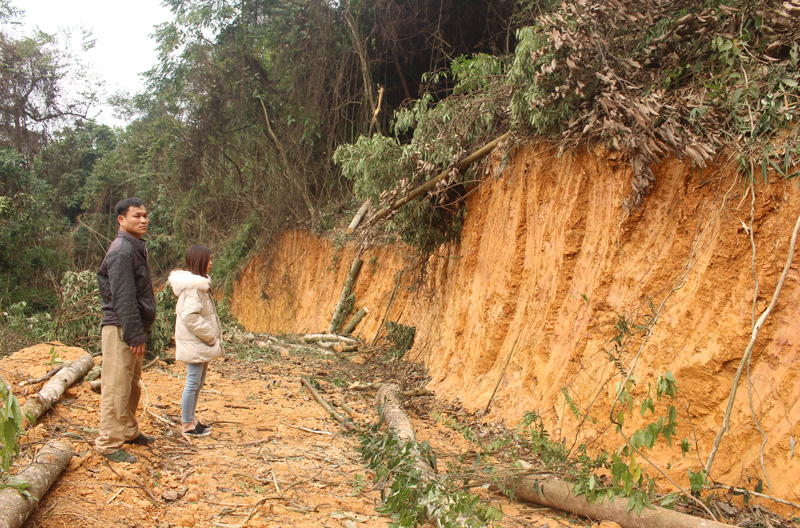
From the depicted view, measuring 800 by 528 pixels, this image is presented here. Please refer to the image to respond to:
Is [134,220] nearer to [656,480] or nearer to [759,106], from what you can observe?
[656,480]

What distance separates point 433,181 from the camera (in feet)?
27.1

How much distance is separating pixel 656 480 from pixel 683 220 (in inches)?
91.1

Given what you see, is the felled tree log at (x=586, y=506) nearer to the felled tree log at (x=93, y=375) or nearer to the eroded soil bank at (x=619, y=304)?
the eroded soil bank at (x=619, y=304)

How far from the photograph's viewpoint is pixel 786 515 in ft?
12.2

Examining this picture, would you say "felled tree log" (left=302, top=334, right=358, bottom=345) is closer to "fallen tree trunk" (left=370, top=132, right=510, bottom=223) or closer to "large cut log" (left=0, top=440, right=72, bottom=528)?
"fallen tree trunk" (left=370, top=132, right=510, bottom=223)

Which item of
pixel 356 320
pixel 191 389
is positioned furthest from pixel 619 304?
pixel 356 320

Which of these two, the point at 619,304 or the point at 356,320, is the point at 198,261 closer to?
the point at 619,304

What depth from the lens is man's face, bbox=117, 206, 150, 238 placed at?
4.38 m

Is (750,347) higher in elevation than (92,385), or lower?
higher

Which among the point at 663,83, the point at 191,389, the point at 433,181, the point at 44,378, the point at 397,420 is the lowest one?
the point at 44,378

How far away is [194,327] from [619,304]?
161 inches

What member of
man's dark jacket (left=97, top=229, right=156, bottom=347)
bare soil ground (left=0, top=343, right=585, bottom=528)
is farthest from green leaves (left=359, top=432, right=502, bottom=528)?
man's dark jacket (left=97, top=229, right=156, bottom=347)

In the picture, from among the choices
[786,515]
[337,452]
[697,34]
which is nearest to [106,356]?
[337,452]

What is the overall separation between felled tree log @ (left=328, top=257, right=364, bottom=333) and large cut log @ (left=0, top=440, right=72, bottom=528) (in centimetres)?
963
